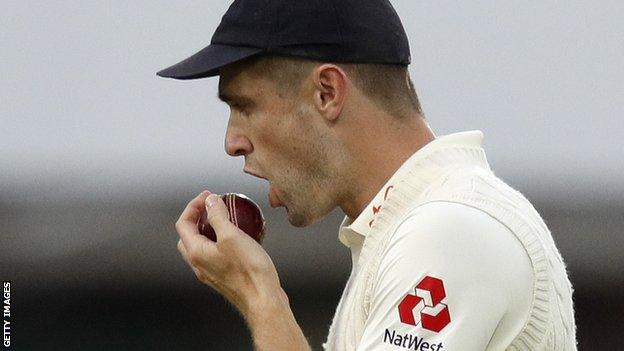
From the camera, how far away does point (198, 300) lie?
1353 centimetres

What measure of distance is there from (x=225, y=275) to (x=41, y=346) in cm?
820

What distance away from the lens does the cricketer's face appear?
4.50 m

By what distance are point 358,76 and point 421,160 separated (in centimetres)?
29

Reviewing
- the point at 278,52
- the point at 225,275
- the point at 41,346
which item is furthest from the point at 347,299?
the point at 41,346

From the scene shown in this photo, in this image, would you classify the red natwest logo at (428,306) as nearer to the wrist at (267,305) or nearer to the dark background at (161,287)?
the wrist at (267,305)

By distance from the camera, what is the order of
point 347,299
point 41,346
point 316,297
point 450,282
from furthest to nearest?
point 316,297, point 41,346, point 347,299, point 450,282

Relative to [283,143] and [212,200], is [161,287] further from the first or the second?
[283,143]

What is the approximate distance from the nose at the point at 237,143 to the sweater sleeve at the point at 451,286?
720mm

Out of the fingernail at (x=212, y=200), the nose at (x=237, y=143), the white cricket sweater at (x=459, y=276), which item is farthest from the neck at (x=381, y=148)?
the fingernail at (x=212, y=200)

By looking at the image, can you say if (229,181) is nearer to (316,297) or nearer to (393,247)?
(316,297)

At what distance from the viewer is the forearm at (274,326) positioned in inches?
165

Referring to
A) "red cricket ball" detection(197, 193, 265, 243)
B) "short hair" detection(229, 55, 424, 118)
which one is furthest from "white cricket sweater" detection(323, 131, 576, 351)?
"red cricket ball" detection(197, 193, 265, 243)

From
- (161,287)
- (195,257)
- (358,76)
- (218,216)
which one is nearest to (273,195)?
(218,216)

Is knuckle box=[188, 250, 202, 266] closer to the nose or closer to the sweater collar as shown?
the nose
